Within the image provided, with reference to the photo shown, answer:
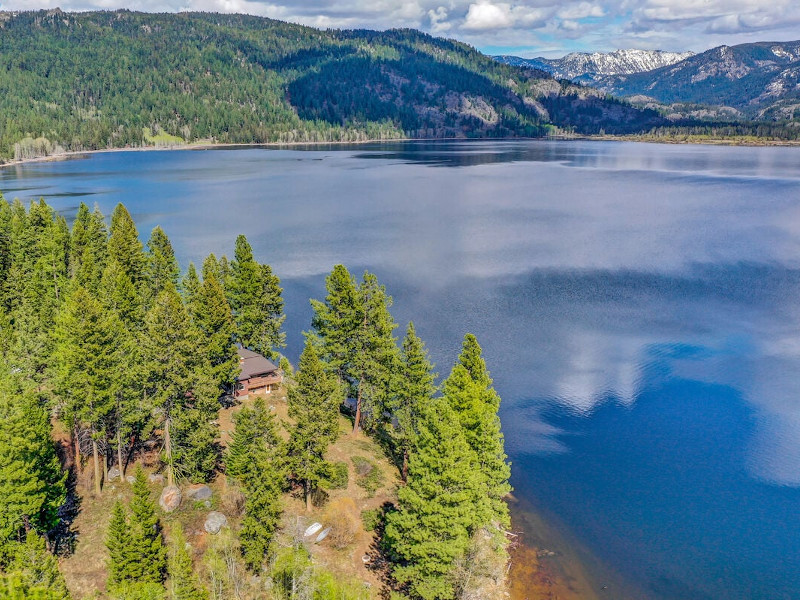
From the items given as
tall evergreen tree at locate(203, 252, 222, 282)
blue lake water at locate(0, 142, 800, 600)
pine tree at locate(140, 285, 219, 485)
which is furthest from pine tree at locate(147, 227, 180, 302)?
pine tree at locate(140, 285, 219, 485)

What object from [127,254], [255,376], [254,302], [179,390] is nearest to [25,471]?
[179,390]

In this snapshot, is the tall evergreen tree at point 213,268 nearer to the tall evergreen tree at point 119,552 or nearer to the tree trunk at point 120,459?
the tree trunk at point 120,459

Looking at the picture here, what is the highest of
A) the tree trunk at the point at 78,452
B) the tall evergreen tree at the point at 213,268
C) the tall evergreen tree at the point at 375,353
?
the tall evergreen tree at the point at 213,268

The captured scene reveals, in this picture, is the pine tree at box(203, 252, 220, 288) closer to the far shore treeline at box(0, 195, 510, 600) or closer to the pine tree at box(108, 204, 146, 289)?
the far shore treeline at box(0, 195, 510, 600)

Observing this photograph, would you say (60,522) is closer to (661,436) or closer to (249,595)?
(249,595)

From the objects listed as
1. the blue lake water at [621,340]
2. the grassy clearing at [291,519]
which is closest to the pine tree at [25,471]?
the grassy clearing at [291,519]

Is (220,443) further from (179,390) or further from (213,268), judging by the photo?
(213,268)
